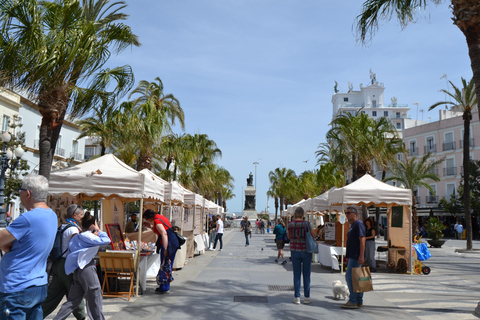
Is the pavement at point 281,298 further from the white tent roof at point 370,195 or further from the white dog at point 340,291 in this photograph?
the white tent roof at point 370,195

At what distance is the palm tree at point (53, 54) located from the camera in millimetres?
9242

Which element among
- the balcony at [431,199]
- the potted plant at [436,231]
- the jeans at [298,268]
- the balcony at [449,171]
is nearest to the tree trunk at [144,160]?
the jeans at [298,268]

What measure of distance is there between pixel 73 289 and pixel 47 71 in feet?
18.1

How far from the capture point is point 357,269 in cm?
782

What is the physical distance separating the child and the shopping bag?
173 inches

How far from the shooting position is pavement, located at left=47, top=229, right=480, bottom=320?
7.34 m

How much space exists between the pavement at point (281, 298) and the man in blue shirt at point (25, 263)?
3627 millimetres

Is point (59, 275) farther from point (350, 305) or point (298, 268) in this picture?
point (350, 305)

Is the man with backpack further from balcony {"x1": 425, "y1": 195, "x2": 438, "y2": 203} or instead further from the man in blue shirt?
balcony {"x1": 425, "y1": 195, "x2": 438, "y2": 203}

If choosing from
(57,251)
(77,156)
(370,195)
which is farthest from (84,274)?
(77,156)

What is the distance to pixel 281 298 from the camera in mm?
8781

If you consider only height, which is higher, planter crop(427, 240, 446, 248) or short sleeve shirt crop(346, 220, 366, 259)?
short sleeve shirt crop(346, 220, 366, 259)

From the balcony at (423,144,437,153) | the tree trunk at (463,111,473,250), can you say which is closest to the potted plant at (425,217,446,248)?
the tree trunk at (463,111,473,250)

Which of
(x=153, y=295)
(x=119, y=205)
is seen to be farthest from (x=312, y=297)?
(x=119, y=205)
